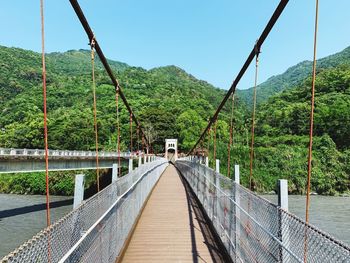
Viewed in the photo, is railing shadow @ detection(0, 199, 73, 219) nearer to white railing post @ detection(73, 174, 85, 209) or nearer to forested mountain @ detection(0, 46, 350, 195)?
forested mountain @ detection(0, 46, 350, 195)

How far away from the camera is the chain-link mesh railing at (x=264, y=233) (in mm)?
2084

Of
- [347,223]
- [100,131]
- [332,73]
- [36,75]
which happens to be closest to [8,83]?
[36,75]

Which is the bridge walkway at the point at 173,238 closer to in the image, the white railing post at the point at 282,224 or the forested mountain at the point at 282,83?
the white railing post at the point at 282,224

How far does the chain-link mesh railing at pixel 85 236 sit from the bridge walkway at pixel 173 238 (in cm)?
56

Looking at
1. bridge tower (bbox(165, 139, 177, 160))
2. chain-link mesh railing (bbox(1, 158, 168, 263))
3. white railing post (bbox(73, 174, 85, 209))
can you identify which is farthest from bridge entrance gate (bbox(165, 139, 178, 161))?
white railing post (bbox(73, 174, 85, 209))

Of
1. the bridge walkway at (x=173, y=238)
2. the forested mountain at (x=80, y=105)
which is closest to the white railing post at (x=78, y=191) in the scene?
the bridge walkway at (x=173, y=238)

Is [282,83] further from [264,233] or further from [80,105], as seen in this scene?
[264,233]

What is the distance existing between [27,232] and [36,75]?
98.3 meters

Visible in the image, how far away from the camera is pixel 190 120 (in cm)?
10331

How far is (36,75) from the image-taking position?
113 meters

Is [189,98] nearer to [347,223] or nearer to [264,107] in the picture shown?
[264,107]

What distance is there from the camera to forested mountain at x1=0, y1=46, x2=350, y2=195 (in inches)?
2429

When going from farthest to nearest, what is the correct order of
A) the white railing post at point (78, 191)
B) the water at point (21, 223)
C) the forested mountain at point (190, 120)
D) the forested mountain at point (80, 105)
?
the forested mountain at point (80, 105) < the forested mountain at point (190, 120) < the water at point (21, 223) < the white railing post at point (78, 191)

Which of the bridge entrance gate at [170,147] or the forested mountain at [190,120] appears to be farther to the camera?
the bridge entrance gate at [170,147]
